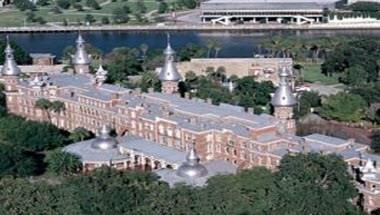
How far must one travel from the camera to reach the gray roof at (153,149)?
26.6 metres

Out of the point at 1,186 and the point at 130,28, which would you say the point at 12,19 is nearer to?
the point at 130,28

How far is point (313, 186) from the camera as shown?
2153 cm

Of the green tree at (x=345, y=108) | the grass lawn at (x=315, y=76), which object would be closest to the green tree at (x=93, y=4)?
the grass lawn at (x=315, y=76)

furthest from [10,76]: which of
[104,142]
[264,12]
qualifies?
[264,12]

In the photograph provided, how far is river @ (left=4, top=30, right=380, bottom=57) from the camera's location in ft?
169

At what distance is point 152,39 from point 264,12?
8.37 metres

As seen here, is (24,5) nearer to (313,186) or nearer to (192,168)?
(192,168)

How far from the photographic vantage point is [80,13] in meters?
63.5

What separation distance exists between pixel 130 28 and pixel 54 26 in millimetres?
4855

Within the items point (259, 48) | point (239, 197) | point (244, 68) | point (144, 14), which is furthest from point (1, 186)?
point (144, 14)

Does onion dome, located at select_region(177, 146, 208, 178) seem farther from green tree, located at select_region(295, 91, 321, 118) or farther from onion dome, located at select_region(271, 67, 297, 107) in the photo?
green tree, located at select_region(295, 91, 321, 118)

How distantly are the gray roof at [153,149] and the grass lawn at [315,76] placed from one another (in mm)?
12684

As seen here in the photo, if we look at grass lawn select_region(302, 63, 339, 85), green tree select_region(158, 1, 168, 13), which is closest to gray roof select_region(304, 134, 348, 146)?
grass lawn select_region(302, 63, 339, 85)

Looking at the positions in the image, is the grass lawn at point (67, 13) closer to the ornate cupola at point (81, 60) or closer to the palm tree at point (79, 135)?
the ornate cupola at point (81, 60)
